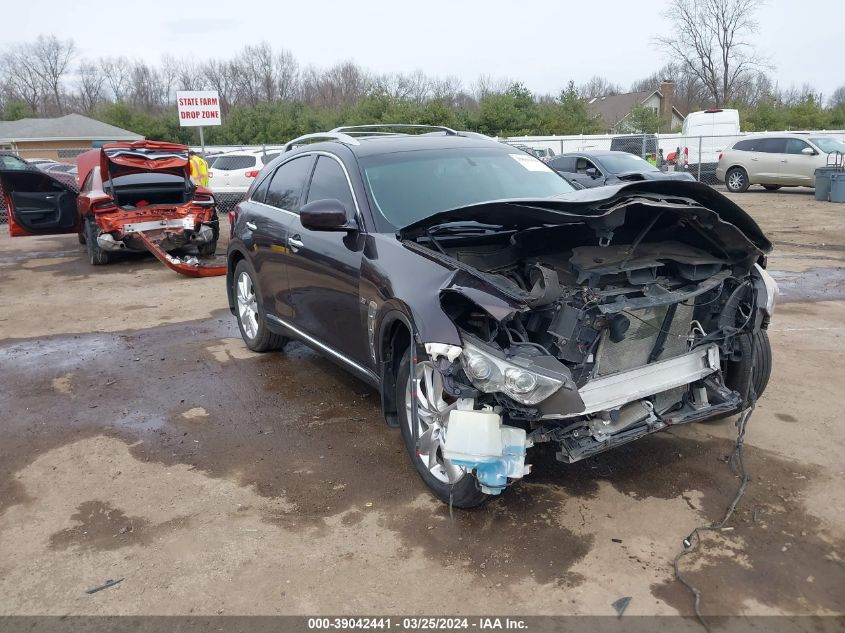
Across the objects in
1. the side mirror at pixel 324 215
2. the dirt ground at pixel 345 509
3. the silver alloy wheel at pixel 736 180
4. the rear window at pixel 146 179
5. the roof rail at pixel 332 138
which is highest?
the roof rail at pixel 332 138

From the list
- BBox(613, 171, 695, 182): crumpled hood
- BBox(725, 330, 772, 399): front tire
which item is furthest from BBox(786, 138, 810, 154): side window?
BBox(725, 330, 772, 399): front tire

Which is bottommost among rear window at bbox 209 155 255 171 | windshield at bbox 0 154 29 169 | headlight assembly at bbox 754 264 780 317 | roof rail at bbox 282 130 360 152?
headlight assembly at bbox 754 264 780 317

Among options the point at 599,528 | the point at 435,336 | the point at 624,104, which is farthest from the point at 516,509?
the point at 624,104

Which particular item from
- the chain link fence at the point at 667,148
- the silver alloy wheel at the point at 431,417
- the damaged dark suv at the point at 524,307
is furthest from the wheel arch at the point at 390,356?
the chain link fence at the point at 667,148

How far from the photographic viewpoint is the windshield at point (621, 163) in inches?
612

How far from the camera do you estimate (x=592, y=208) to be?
3271 mm

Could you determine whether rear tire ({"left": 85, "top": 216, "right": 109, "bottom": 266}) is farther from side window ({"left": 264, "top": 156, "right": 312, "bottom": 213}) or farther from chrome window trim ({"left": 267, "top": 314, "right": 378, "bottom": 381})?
chrome window trim ({"left": 267, "top": 314, "right": 378, "bottom": 381})

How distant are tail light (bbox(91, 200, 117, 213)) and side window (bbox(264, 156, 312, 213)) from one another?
6440 millimetres

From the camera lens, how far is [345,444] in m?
4.49

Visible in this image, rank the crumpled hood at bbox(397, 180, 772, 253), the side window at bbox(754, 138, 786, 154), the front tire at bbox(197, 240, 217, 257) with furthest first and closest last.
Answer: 1. the side window at bbox(754, 138, 786, 154)
2. the front tire at bbox(197, 240, 217, 257)
3. the crumpled hood at bbox(397, 180, 772, 253)

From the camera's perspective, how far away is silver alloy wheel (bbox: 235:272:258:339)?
634 cm

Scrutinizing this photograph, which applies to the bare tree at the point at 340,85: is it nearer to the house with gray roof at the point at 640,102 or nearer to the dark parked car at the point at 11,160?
the house with gray roof at the point at 640,102

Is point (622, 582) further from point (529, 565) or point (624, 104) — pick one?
point (624, 104)

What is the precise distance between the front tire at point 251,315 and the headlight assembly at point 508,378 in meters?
3.23
